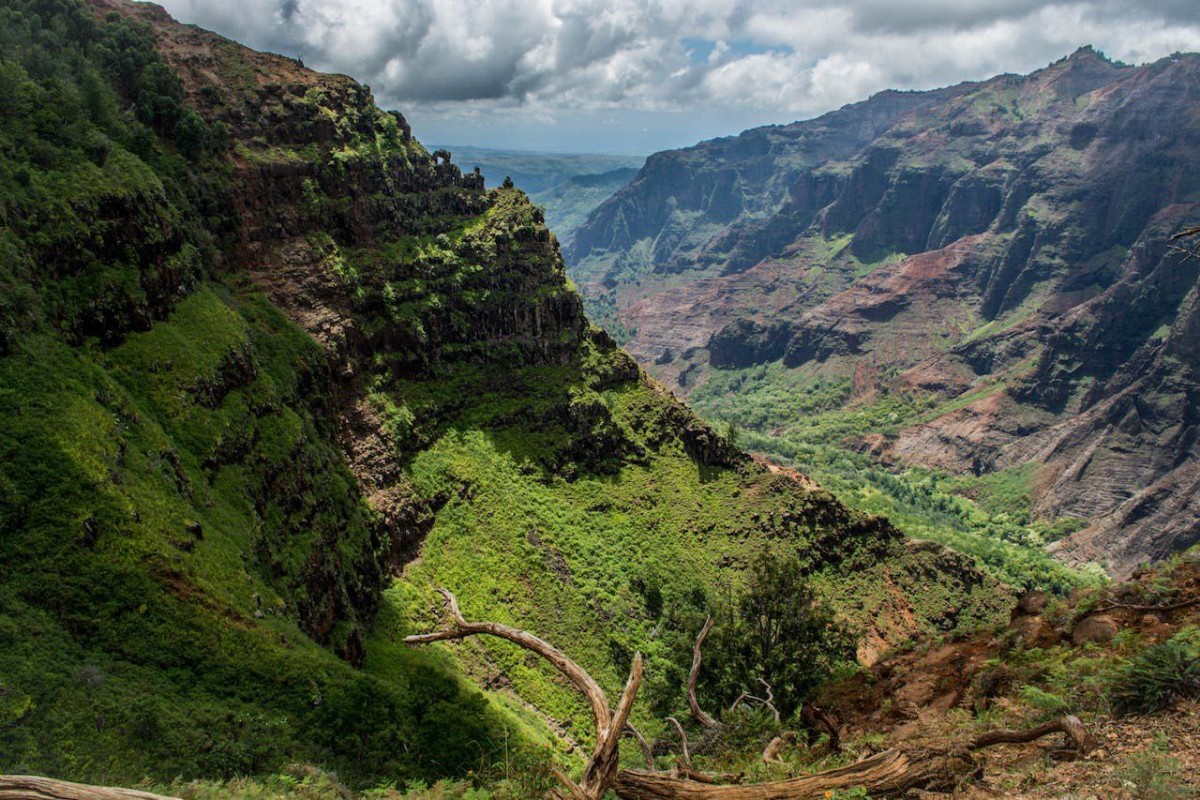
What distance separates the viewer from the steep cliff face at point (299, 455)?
→ 24.7m

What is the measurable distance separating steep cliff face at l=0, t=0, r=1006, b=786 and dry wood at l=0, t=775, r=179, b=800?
13471 millimetres

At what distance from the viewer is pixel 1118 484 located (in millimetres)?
172875

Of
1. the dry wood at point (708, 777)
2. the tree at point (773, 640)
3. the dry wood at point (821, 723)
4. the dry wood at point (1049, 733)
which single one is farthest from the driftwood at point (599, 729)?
the tree at point (773, 640)

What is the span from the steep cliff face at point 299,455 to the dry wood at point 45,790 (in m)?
13.5

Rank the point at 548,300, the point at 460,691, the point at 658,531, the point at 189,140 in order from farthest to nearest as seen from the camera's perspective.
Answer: the point at 548,300 < the point at 658,531 < the point at 189,140 < the point at 460,691

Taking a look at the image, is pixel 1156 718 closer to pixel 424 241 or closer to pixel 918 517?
pixel 424 241

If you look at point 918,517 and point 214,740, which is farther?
point 918,517

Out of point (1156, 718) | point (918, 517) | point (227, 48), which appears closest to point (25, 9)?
point (227, 48)

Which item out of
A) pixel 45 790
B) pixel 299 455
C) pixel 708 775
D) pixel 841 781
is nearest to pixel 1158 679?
pixel 841 781

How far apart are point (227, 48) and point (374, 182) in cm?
1896

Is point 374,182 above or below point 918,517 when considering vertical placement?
above

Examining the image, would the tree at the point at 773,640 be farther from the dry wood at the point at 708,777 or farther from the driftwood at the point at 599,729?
the driftwood at the point at 599,729

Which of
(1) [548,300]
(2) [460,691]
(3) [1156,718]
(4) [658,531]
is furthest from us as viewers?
(1) [548,300]

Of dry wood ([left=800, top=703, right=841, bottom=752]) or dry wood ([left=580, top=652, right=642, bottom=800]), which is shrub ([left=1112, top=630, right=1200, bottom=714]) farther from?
dry wood ([left=580, top=652, right=642, bottom=800])
